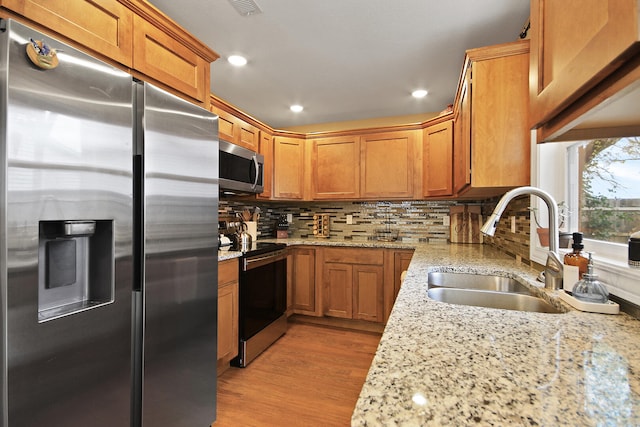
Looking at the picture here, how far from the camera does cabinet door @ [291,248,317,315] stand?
3303 millimetres

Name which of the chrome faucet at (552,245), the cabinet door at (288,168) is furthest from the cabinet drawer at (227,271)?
the chrome faucet at (552,245)

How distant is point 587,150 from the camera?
1.49 meters

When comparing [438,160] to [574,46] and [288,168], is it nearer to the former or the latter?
[288,168]

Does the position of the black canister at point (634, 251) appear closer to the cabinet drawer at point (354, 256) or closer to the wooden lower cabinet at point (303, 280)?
the cabinet drawer at point (354, 256)

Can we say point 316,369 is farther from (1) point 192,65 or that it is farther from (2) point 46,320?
(1) point 192,65

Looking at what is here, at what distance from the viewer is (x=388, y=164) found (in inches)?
134

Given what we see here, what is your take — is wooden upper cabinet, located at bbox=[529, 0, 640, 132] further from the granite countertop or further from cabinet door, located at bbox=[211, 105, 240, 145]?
cabinet door, located at bbox=[211, 105, 240, 145]

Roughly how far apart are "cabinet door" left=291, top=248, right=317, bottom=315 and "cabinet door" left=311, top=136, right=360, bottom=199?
2.44 feet

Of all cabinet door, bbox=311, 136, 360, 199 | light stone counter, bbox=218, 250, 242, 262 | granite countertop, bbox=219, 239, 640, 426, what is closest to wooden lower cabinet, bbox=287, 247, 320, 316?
cabinet door, bbox=311, 136, 360, 199

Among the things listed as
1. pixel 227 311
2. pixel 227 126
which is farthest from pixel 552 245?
pixel 227 126

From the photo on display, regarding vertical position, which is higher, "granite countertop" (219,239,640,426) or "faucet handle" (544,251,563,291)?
"faucet handle" (544,251,563,291)

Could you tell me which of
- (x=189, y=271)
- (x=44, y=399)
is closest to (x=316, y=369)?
(x=189, y=271)

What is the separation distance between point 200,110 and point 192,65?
0.41 metres

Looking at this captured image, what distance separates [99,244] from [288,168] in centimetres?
258
